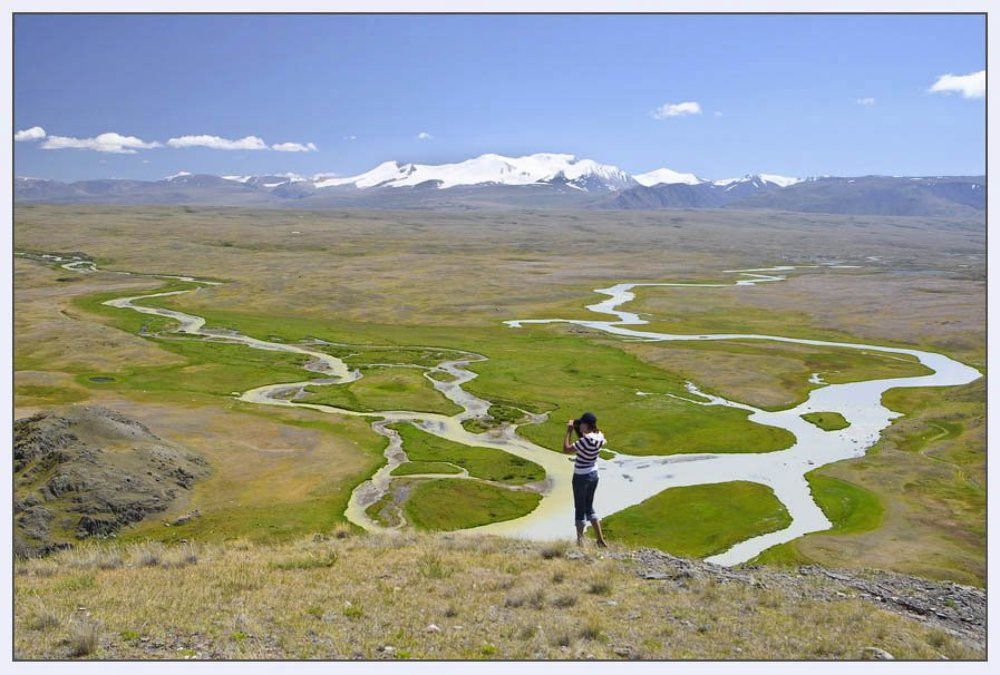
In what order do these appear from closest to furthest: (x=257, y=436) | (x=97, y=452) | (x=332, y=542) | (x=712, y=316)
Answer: (x=332, y=542)
(x=97, y=452)
(x=257, y=436)
(x=712, y=316)

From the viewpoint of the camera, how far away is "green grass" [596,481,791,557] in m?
45.9

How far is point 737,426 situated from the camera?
236 feet

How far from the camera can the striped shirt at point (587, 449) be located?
72.2ft

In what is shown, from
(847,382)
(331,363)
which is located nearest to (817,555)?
(847,382)

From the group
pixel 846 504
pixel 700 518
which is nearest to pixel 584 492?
pixel 700 518

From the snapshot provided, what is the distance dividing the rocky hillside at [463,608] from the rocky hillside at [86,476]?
746 inches

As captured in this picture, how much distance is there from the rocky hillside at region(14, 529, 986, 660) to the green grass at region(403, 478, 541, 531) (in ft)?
74.2

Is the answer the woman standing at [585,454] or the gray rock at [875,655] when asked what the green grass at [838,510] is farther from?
the gray rock at [875,655]

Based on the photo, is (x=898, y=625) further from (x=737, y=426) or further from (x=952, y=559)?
(x=737, y=426)

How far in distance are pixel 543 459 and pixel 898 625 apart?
4299 cm

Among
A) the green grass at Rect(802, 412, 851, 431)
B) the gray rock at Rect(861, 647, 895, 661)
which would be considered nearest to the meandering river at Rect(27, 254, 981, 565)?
the green grass at Rect(802, 412, 851, 431)

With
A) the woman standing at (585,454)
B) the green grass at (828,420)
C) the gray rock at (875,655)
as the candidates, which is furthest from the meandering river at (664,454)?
the gray rock at (875,655)

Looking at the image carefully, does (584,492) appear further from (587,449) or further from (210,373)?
(210,373)

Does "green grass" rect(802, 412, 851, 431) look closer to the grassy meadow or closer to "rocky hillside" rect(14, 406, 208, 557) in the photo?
the grassy meadow
